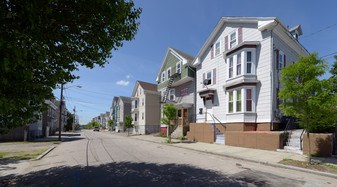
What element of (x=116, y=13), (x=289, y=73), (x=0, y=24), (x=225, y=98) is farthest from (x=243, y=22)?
(x=0, y=24)

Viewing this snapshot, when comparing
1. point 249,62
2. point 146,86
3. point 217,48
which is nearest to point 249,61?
point 249,62

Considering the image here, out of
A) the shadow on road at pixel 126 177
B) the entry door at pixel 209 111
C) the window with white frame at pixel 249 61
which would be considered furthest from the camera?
the entry door at pixel 209 111

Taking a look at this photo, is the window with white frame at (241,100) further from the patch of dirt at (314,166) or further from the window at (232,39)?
the patch of dirt at (314,166)

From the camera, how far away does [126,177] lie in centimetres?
A: 607

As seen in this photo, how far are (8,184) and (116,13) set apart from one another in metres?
6.70

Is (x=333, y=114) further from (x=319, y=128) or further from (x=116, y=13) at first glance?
(x=116, y=13)

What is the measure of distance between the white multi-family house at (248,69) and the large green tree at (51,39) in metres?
11.7

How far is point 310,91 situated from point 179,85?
18.1 meters

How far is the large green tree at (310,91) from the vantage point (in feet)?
25.5

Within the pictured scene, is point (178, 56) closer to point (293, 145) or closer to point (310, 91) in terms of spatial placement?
point (293, 145)

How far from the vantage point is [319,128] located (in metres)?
10.5

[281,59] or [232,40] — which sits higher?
[232,40]

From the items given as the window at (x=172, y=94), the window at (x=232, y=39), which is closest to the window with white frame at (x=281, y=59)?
the window at (x=232, y=39)

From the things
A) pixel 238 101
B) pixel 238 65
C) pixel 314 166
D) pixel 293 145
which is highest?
pixel 238 65
